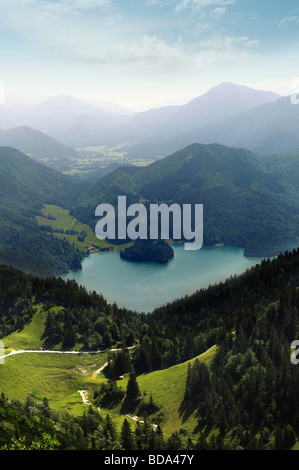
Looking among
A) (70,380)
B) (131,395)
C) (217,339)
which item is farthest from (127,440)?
(217,339)

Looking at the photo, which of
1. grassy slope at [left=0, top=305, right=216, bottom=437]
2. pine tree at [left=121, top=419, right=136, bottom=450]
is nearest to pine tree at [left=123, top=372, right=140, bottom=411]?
grassy slope at [left=0, top=305, right=216, bottom=437]

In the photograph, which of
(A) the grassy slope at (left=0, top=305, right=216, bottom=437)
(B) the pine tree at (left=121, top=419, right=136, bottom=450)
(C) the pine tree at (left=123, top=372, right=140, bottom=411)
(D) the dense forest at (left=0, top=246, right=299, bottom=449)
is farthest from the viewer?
(C) the pine tree at (left=123, top=372, right=140, bottom=411)

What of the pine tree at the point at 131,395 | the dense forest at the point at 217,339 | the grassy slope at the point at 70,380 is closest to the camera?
the dense forest at the point at 217,339

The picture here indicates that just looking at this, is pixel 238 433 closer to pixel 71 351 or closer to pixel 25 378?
pixel 25 378

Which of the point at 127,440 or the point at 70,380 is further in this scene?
the point at 70,380

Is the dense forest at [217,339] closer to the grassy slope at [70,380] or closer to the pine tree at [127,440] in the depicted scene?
the grassy slope at [70,380]

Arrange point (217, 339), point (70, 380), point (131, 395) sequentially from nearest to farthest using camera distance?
point (131, 395), point (70, 380), point (217, 339)

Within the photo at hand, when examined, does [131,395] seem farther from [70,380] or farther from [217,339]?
[217,339]

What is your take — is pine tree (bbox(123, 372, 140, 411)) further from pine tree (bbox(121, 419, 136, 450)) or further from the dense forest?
pine tree (bbox(121, 419, 136, 450))

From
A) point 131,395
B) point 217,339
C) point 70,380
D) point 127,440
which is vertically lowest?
point 70,380

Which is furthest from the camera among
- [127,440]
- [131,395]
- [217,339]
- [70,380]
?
[217,339]

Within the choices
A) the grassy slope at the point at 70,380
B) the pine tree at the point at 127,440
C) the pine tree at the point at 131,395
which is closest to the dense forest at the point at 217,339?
the pine tree at the point at 131,395
